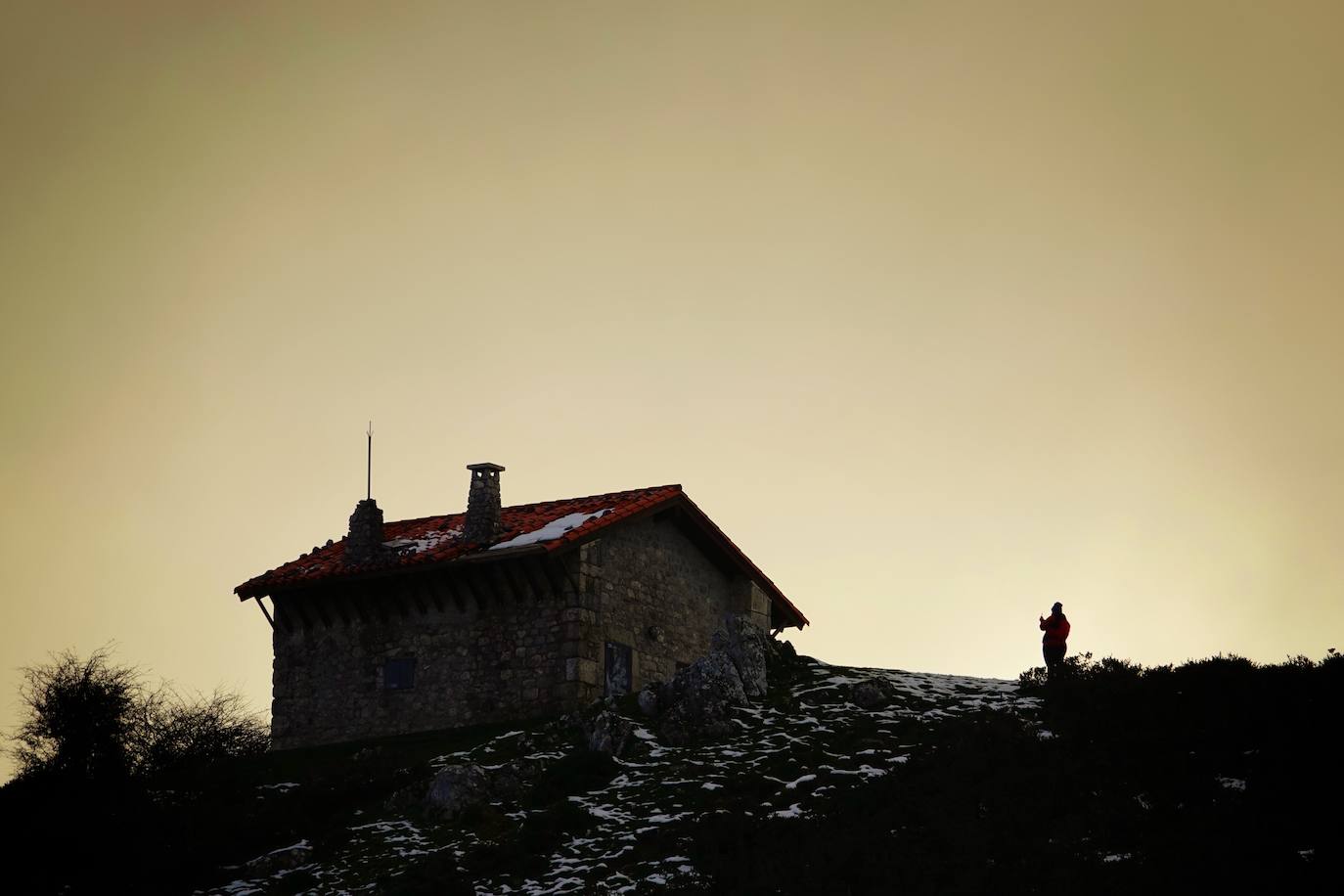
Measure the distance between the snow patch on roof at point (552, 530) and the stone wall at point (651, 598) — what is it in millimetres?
667

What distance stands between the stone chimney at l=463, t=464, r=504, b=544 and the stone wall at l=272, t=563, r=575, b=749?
1.65 meters

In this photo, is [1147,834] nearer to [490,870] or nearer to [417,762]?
[490,870]

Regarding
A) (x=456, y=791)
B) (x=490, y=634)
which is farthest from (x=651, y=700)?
(x=456, y=791)

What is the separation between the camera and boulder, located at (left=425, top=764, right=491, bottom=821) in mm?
29578

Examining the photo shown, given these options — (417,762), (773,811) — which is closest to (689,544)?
(417,762)

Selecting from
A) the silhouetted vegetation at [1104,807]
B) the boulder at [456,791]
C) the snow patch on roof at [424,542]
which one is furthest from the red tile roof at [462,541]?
the silhouetted vegetation at [1104,807]

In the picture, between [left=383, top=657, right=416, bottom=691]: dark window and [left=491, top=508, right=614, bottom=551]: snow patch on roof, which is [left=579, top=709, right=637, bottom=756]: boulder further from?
[left=383, top=657, right=416, bottom=691]: dark window

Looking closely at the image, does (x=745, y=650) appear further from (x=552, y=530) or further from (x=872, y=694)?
(x=552, y=530)

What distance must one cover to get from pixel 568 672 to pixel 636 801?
→ 22.0 feet

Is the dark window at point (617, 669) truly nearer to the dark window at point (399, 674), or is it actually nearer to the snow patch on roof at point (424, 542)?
the dark window at point (399, 674)

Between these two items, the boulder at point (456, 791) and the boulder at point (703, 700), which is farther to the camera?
the boulder at point (703, 700)

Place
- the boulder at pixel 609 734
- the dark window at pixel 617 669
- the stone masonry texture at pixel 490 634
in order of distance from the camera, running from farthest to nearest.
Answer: the dark window at pixel 617 669 → the stone masonry texture at pixel 490 634 → the boulder at pixel 609 734

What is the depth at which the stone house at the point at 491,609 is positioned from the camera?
35.6 meters

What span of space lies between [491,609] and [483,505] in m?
3.19
